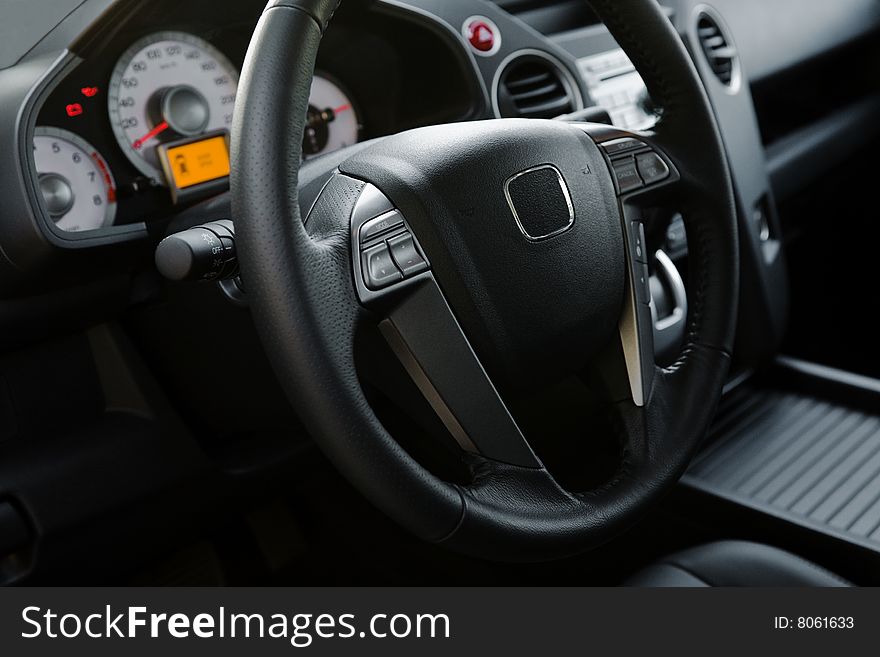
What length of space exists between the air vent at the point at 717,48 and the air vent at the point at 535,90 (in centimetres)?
32

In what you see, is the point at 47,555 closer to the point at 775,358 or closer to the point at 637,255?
the point at 637,255

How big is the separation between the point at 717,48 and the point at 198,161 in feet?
2.79

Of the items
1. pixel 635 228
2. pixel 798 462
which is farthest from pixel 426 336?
pixel 798 462

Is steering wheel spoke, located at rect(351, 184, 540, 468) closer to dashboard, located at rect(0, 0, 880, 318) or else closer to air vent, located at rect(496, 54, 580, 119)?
dashboard, located at rect(0, 0, 880, 318)

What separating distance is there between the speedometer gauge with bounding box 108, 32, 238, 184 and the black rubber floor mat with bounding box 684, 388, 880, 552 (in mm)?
717

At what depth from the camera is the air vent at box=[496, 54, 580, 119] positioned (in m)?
1.21

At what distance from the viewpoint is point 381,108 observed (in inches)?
48.6

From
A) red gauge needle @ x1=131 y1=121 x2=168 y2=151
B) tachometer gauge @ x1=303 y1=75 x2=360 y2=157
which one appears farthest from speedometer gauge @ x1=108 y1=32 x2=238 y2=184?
tachometer gauge @ x1=303 y1=75 x2=360 y2=157

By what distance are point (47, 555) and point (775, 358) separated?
1.03 metres

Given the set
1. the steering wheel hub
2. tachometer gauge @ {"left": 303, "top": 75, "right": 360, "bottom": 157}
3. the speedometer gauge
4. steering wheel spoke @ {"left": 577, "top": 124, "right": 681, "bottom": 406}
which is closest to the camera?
the steering wheel hub

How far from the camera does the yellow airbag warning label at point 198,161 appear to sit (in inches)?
40.4

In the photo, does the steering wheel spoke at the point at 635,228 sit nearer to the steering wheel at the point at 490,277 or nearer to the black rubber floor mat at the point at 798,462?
the steering wheel at the point at 490,277

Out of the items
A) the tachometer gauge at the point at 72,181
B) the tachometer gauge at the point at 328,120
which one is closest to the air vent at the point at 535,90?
the tachometer gauge at the point at 328,120
